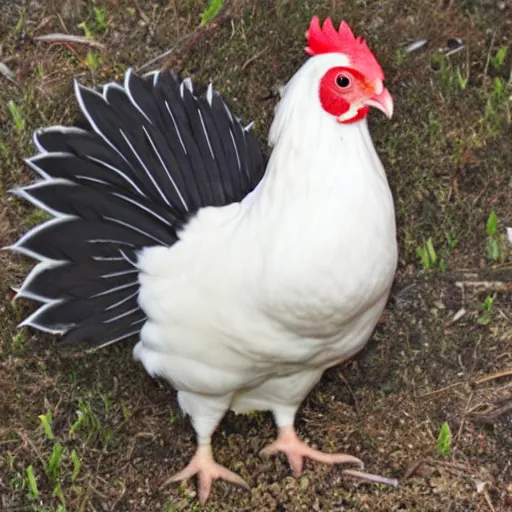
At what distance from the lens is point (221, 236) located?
1688 millimetres

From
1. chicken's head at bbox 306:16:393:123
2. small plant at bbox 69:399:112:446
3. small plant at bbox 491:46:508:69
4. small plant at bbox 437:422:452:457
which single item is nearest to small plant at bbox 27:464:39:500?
small plant at bbox 69:399:112:446

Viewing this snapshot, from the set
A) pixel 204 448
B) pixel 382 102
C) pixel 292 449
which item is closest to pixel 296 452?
pixel 292 449

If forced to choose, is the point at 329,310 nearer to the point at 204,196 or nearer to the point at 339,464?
the point at 204,196

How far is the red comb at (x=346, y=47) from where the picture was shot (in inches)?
60.9

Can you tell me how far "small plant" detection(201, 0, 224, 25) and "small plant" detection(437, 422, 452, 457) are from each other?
119 cm

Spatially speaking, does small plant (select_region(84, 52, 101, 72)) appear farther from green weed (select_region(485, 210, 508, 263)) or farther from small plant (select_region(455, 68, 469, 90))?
green weed (select_region(485, 210, 508, 263))

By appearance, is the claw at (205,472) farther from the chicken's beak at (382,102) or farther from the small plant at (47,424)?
the chicken's beak at (382,102)

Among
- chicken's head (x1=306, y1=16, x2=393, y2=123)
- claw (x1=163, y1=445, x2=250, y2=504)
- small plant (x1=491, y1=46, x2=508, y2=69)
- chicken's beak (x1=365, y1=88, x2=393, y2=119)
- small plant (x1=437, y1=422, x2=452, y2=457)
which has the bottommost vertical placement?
small plant (x1=437, y1=422, x2=452, y2=457)

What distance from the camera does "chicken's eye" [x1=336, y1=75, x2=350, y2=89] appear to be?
1537 millimetres

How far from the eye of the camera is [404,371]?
6.84 ft

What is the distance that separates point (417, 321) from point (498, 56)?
0.78 m

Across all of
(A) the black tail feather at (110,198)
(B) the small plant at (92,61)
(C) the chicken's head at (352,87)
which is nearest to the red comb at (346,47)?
(C) the chicken's head at (352,87)

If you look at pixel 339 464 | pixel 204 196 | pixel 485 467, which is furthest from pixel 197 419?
pixel 485 467

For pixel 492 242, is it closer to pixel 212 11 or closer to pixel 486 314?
pixel 486 314
